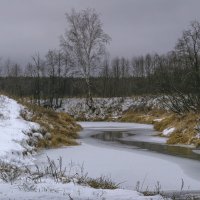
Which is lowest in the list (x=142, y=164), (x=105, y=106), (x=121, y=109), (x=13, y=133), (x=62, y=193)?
(x=142, y=164)

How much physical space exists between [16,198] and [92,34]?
44.4 metres

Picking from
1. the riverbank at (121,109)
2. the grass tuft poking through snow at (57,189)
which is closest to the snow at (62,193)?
the grass tuft poking through snow at (57,189)

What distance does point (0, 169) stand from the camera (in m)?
9.45

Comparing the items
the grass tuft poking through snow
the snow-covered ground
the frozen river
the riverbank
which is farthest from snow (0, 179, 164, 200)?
the snow-covered ground

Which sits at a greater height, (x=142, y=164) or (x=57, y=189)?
(x=57, y=189)

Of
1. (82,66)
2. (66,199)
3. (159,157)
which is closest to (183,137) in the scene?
(159,157)

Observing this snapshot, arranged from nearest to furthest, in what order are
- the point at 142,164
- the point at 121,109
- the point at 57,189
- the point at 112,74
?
the point at 57,189
the point at 142,164
the point at 121,109
the point at 112,74

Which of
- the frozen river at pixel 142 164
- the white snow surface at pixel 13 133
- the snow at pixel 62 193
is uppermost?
the white snow surface at pixel 13 133

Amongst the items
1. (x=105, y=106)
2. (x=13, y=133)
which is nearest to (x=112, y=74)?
(x=105, y=106)

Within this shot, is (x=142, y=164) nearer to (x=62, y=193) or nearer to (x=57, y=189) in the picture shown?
(x=57, y=189)

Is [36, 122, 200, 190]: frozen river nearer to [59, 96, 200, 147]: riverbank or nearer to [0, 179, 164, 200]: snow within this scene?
[0, 179, 164, 200]: snow

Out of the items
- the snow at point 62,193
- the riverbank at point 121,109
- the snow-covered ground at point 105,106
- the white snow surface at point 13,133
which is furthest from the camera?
the snow-covered ground at point 105,106

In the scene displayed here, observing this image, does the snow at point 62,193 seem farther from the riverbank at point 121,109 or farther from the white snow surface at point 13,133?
the riverbank at point 121,109

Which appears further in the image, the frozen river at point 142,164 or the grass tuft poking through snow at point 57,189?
the frozen river at point 142,164
